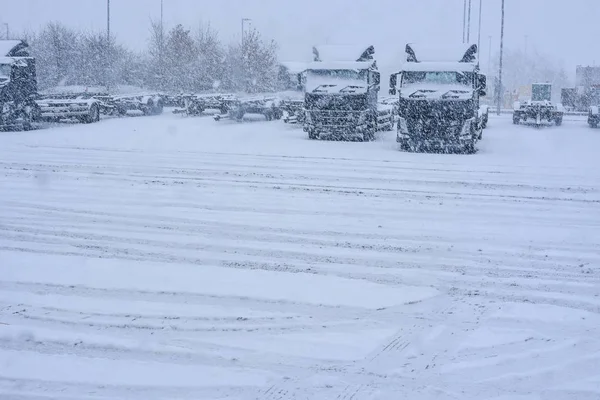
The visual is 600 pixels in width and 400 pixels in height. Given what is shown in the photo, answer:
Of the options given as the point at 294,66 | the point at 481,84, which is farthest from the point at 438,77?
the point at 294,66

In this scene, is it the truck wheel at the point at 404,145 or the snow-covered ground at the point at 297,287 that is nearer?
the snow-covered ground at the point at 297,287

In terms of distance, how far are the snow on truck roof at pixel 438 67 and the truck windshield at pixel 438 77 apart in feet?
0.28

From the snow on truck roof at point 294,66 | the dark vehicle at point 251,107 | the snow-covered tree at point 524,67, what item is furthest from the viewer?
the snow-covered tree at point 524,67

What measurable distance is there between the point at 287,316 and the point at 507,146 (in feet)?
61.8

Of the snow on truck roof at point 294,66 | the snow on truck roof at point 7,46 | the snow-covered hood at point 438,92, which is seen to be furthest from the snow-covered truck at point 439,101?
the snow on truck roof at point 294,66

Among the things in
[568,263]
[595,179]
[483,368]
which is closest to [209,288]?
[483,368]

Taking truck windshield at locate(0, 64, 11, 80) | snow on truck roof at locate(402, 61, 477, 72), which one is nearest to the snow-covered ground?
snow on truck roof at locate(402, 61, 477, 72)

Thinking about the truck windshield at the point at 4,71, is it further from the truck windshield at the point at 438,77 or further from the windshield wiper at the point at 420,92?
the windshield wiper at the point at 420,92

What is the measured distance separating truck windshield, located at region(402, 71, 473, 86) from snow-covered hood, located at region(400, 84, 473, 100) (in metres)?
0.19

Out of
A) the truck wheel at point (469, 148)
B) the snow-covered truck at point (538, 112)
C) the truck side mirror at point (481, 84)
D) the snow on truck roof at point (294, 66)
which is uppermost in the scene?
the snow on truck roof at point (294, 66)

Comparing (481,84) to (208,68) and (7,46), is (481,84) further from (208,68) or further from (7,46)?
(208,68)

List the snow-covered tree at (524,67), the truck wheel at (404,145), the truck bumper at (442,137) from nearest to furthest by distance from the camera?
the truck bumper at (442,137)
the truck wheel at (404,145)
the snow-covered tree at (524,67)

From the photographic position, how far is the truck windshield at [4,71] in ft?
87.3

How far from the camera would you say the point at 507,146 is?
925 inches
